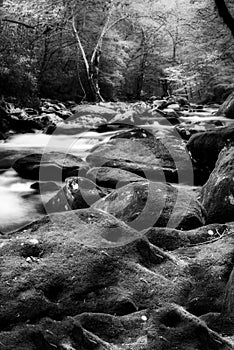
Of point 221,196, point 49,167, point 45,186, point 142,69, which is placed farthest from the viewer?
point 142,69

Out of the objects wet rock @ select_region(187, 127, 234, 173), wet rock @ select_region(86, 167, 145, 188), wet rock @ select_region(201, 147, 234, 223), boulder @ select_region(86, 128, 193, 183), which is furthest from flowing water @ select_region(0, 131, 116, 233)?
wet rock @ select_region(187, 127, 234, 173)

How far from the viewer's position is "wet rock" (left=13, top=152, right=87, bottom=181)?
887cm

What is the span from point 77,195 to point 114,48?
75.3 ft

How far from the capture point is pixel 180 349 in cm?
245

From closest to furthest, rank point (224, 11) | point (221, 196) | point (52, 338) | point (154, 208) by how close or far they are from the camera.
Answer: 1. point (52, 338)
2. point (154, 208)
3. point (221, 196)
4. point (224, 11)

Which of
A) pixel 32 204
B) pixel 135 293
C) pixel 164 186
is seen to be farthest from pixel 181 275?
pixel 32 204

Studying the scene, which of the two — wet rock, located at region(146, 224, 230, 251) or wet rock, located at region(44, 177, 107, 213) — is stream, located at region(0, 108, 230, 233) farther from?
wet rock, located at region(146, 224, 230, 251)

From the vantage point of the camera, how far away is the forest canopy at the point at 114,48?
53.2 feet

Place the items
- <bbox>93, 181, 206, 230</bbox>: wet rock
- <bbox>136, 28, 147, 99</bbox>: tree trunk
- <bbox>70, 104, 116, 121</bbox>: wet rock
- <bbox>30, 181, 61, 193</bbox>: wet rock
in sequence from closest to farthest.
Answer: <bbox>93, 181, 206, 230</bbox>: wet rock < <bbox>30, 181, 61, 193</bbox>: wet rock < <bbox>70, 104, 116, 121</bbox>: wet rock < <bbox>136, 28, 147, 99</bbox>: tree trunk

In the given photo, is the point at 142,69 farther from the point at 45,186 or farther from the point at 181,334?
the point at 181,334

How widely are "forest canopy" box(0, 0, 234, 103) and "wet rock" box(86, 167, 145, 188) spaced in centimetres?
476

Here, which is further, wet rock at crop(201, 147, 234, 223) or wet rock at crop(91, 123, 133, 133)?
wet rock at crop(91, 123, 133, 133)

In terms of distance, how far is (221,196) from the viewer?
219 inches

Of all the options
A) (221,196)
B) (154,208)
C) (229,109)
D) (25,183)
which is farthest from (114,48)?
(154,208)
